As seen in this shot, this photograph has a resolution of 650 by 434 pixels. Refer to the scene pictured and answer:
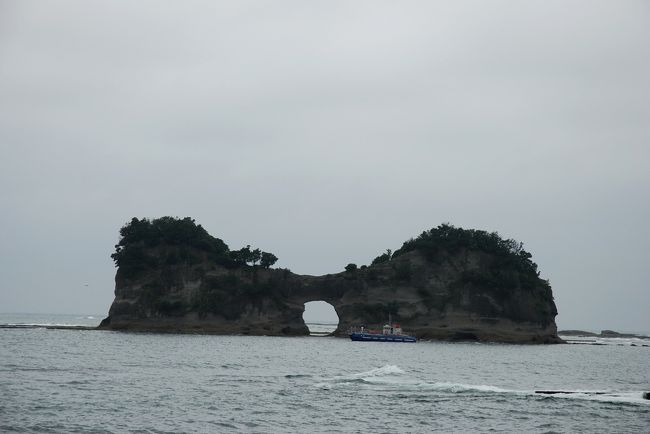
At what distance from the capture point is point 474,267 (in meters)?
128

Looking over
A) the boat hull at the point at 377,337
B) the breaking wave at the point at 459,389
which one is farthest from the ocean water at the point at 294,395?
the boat hull at the point at 377,337

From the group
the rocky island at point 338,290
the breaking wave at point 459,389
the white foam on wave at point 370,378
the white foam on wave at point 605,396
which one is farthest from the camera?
the rocky island at point 338,290

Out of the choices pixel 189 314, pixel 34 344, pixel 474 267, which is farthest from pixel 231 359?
pixel 474 267

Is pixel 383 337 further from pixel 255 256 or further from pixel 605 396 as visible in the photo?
pixel 605 396

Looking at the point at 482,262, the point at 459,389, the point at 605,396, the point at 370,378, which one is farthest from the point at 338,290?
the point at 605,396

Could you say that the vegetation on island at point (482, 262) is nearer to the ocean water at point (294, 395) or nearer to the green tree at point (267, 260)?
the green tree at point (267, 260)

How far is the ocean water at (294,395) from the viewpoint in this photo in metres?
33.1

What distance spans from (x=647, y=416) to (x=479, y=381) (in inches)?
679

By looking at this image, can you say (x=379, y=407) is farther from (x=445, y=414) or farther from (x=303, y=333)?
(x=303, y=333)

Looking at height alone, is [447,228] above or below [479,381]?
above

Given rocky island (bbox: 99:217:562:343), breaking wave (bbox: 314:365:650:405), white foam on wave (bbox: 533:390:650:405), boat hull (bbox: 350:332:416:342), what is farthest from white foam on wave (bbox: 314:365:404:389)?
rocky island (bbox: 99:217:562:343)

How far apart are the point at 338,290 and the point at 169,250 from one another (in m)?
29.6

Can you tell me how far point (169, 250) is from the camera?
128125 mm

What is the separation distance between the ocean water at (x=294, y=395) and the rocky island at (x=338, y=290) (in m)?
52.9
